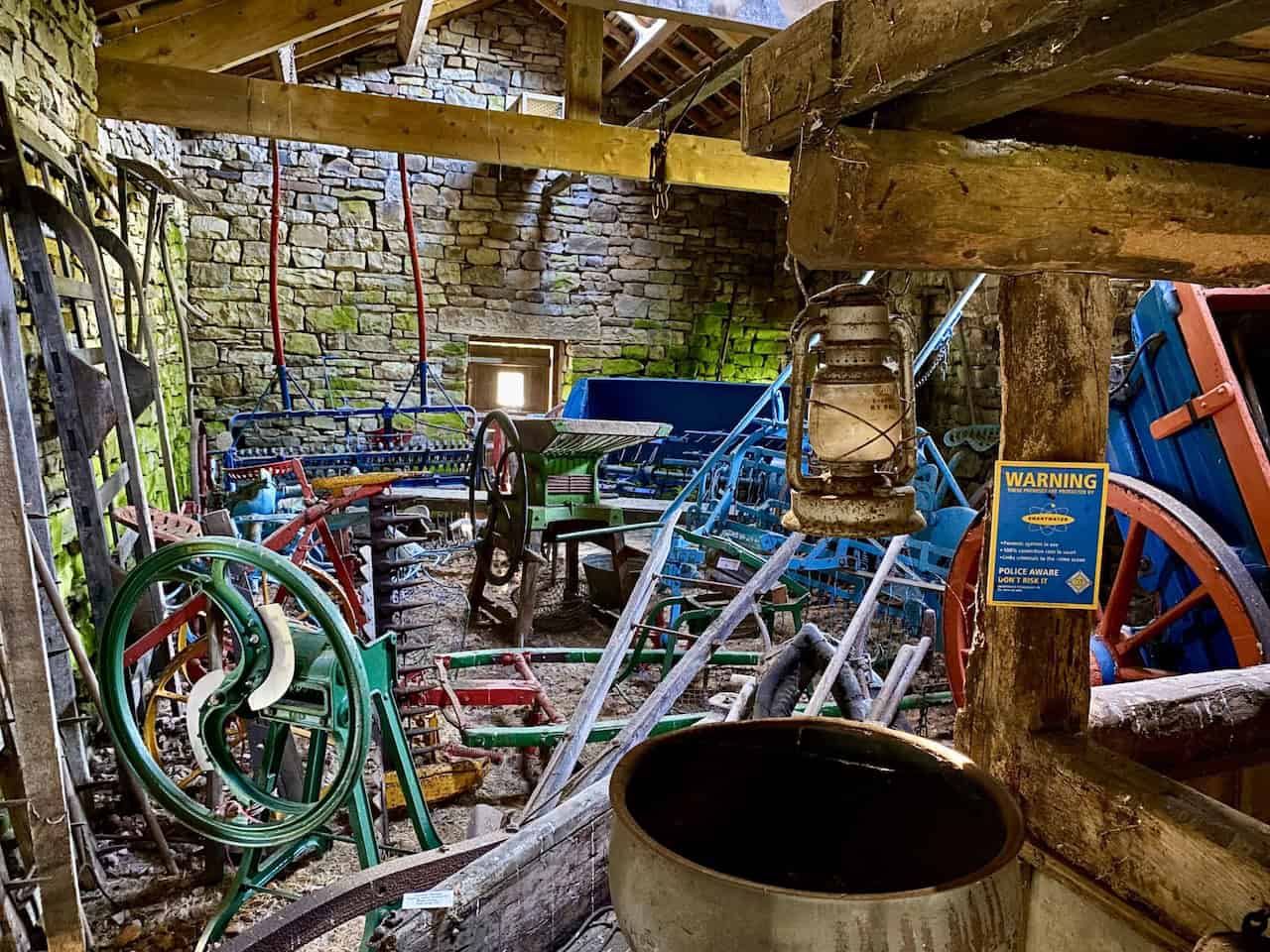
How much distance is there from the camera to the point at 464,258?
818cm

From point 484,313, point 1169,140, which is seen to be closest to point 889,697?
point 1169,140

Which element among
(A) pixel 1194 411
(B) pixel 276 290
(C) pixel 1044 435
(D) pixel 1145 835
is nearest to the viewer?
(D) pixel 1145 835

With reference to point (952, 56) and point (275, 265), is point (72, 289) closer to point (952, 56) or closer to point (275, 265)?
point (952, 56)

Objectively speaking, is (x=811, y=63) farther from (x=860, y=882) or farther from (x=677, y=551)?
(x=677, y=551)

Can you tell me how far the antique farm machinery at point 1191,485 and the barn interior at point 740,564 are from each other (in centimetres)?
2

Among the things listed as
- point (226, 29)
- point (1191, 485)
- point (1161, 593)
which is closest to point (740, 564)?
point (1161, 593)

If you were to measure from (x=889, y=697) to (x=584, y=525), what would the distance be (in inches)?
121

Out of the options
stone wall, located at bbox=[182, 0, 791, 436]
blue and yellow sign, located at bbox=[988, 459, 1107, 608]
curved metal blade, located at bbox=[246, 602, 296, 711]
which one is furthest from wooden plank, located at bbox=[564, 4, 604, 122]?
blue and yellow sign, located at bbox=[988, 459, 1107, 608]

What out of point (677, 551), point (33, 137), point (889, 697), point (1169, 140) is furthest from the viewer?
point (677, 551)

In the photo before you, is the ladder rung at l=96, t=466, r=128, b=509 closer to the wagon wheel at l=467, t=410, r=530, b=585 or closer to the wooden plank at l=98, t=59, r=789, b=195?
the wagon wheel at l=467, t=410, r=530, b=585

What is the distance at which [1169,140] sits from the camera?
4.17 ft

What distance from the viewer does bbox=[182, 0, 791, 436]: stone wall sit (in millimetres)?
7512

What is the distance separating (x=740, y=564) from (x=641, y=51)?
15.5ft

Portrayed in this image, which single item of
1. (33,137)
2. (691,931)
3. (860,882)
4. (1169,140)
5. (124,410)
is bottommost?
(860,882)
